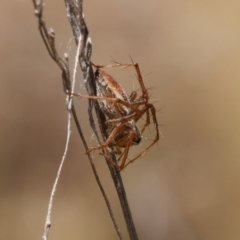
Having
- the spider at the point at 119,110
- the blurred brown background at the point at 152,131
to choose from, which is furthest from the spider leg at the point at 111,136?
the blurred brown background at the point at 152,131

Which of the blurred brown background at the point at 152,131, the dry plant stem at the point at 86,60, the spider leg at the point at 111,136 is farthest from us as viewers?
the blurred brown background at the point at 152,131

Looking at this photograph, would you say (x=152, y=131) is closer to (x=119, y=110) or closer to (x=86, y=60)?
(x=119, y=110)

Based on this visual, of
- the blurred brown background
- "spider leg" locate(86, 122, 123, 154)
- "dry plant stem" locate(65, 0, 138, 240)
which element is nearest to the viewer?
"dry plant stem" locate(65, 0, 138, 240)

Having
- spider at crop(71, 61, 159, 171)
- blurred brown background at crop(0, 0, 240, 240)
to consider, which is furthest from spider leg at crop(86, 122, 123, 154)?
blurred brown background at crop(0, 0, 240, 240)

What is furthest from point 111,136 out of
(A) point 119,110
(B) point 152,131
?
(B) point 152,131

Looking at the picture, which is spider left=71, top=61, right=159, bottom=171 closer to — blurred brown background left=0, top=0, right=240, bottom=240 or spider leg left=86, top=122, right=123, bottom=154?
spider leg left=86, top=122, right=123, bottom=154

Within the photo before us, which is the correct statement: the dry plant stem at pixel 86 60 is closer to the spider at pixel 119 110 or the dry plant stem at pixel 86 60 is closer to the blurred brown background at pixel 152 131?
the spider at pixel 119 110

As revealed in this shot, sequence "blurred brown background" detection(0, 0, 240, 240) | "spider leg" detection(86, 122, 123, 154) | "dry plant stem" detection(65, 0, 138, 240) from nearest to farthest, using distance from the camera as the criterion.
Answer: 1. "dry plant stem" detection(65, 0, 138, 240)
2. "spider leg" detection(86, 122, 123, 154)
3. "blurred brown background" detection(0, 0, 240, 240)

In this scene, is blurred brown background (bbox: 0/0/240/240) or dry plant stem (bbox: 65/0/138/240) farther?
blurred brown background (bbox: 0/0/240/240)

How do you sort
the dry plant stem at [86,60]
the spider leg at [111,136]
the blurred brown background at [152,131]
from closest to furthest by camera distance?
the dry plant stem at [86,60] < the spider leg at [111,136] < the blurred brown background at [152,131]
